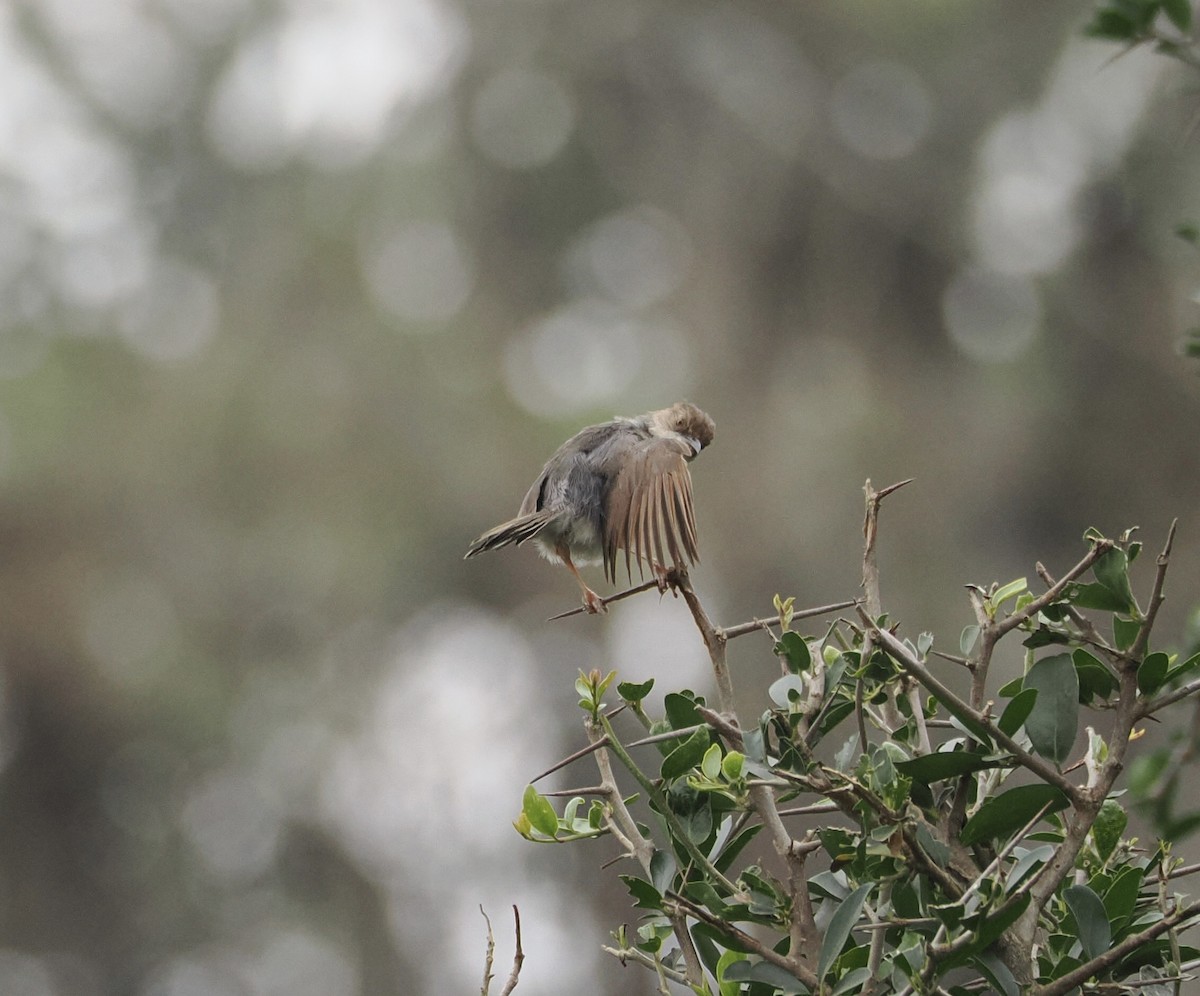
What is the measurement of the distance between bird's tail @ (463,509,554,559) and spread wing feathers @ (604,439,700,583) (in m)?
0.17

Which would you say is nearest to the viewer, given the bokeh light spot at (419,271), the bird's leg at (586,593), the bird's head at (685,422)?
the bird's leg at (586,593)

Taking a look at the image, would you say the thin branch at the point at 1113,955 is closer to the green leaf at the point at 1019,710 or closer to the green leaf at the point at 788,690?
the green leaf at the point at 1019,710

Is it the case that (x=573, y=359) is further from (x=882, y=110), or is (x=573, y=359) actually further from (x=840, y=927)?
(x=840, y=927)

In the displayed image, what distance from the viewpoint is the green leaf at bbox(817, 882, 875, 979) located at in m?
1.03

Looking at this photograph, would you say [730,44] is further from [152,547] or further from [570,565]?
[570,565]

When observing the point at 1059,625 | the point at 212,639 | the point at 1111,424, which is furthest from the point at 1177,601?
the point at 1059,625

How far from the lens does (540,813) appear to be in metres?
1.27

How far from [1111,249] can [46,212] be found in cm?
557

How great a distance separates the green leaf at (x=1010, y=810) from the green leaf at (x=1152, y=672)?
93mm

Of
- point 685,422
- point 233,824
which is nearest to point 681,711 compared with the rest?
point 685,422

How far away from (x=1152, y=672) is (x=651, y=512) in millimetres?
1384

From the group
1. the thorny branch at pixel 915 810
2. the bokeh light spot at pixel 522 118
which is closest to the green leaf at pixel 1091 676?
the thorny branch at pixel 915 810

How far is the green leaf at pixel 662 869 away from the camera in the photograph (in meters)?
1.12

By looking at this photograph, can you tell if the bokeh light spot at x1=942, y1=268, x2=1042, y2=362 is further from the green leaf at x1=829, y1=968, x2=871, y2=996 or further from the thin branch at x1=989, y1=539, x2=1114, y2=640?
the green leaf at x1=829, y1=968, x2=871, y2=996
